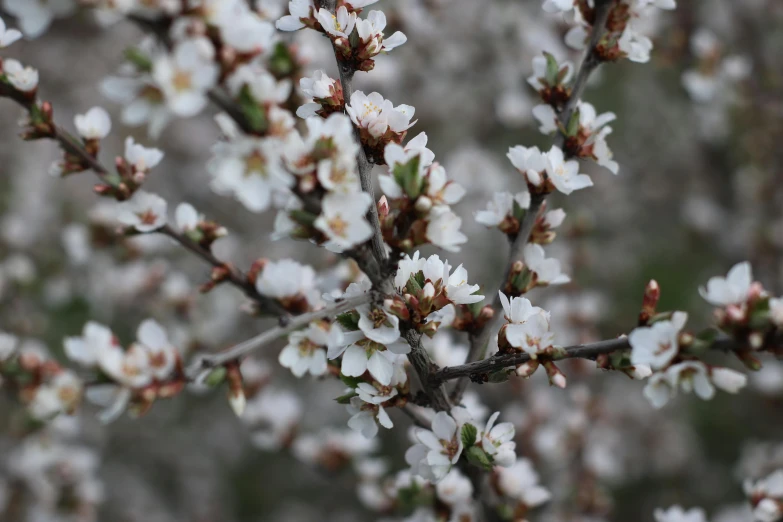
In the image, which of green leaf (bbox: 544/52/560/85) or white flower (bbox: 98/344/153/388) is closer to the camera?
white flower (bbox: 98/344/153/388)

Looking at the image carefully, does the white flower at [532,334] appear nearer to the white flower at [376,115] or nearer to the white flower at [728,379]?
the white flower at [728,379]

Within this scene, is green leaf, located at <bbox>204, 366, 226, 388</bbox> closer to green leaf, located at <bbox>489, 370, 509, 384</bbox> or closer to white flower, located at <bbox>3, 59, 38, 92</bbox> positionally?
green leaf, located at <bbox>489, 370, 509, 384</bbox>

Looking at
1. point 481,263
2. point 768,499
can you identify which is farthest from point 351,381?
point 481,263

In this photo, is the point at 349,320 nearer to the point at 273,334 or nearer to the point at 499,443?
the point at 273,334

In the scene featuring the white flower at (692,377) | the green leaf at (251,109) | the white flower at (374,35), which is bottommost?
the white flower at (692,377)

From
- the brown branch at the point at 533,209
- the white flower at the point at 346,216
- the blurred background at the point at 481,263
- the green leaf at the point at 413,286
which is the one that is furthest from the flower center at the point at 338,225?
the blurred background at the point at 481,263

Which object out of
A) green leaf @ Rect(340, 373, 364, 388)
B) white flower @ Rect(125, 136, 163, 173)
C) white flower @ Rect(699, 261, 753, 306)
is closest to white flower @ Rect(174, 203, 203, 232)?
white flower @ Rect(125, 136, 163, 173)
